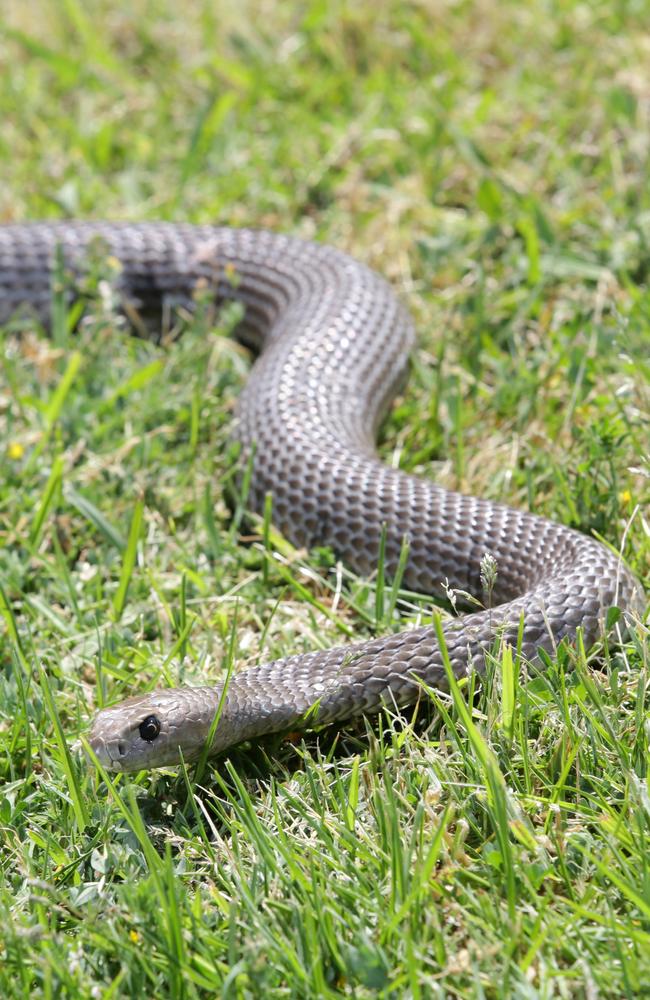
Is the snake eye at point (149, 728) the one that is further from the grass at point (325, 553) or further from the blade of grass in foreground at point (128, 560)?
the blade of grass in foreground at point (128, 560)

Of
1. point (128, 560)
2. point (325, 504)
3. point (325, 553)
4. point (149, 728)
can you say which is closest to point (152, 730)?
point (149, 728)

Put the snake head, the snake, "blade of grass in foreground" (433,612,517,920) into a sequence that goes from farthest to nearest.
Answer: the snake → the snake head → "blade of grass in foreground" (433,612,517,920)

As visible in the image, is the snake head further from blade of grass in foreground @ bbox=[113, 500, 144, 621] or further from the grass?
blade of grass in foreground @ bbox=[113, 500, 144, 621]

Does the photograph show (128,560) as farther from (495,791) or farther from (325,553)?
(495,791)

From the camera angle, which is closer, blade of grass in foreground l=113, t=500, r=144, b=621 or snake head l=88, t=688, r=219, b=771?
snake head l=88, t=688, r=219, b=771

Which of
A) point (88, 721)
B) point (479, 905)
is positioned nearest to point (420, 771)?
point (479, 905)

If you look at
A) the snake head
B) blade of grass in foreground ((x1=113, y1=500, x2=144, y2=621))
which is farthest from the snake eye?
blade of grass in foreground ((x1=113, y1=500, x2=144, y2=621))

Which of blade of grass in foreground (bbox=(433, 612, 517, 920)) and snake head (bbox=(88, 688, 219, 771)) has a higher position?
blade of grass in foreground (bbox=(433, 612, 517, 920))

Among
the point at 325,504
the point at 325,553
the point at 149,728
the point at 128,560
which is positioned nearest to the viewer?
the point at 149,728
